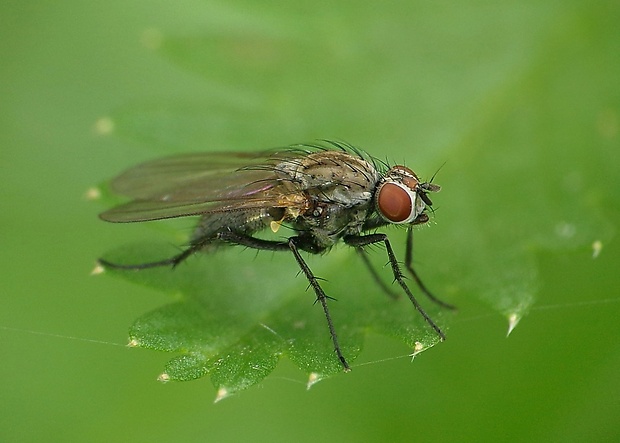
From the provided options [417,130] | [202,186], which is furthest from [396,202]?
[417,130]

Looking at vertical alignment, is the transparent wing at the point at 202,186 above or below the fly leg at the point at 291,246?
above

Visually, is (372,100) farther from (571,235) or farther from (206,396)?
(206,396)

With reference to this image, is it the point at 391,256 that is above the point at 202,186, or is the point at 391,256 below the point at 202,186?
below

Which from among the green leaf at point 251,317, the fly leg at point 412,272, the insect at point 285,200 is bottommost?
the green leaf at point 251,317

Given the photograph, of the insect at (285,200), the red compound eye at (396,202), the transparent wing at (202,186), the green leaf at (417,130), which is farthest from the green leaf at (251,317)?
the red compound eye at (396,202)

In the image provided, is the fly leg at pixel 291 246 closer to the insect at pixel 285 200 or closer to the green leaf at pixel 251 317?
the insect at pixel 285 200

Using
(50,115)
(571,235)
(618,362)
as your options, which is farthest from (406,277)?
(50,115)

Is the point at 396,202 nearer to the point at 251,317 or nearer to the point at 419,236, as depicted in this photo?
the point at 419,236
